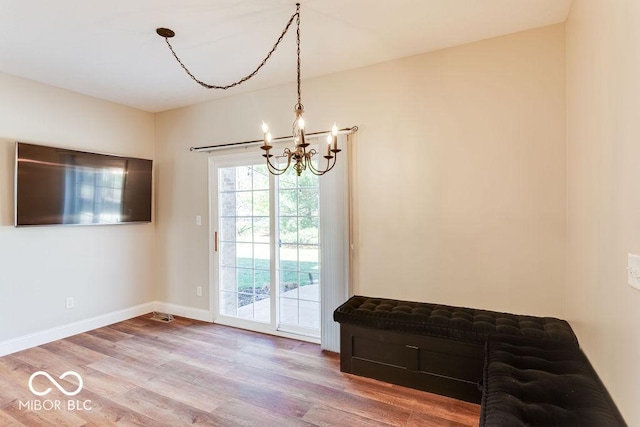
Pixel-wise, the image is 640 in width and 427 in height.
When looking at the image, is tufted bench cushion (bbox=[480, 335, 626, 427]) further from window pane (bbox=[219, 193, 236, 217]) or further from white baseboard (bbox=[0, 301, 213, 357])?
white baseboard (bbox=[0, 301, 213, 357])

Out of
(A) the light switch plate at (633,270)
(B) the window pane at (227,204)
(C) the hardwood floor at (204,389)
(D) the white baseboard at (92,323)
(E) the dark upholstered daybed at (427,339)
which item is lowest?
(C) the hardwood floor at (204,389)

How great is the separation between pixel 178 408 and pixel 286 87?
3.12 meters

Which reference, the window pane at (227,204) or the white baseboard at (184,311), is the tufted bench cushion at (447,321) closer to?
the window pane at (227,204)

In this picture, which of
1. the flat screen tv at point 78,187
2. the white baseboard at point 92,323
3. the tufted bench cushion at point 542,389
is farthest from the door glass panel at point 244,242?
the tufted bench cushion at point 542,389

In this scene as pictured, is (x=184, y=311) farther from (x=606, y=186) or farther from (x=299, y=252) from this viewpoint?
(x=606, y=186)

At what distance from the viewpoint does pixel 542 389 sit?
1.58 meters

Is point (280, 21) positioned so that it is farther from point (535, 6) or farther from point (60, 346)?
point (60, 346)

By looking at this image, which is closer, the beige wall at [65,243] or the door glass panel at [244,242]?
the beige wall at [65,243]

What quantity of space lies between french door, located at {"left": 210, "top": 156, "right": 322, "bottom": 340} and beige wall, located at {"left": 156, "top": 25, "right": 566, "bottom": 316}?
22.5 inches

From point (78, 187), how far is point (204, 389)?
2698 mm

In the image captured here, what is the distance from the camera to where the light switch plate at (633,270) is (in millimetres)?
1267

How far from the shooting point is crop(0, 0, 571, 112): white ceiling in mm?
2301

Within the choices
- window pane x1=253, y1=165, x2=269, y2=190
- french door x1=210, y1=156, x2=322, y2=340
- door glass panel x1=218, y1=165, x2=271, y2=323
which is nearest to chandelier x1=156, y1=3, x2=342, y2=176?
window pane x1=253, y1=165, x2=269, y2=190

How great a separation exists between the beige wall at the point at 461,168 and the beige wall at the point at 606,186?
21 cm
